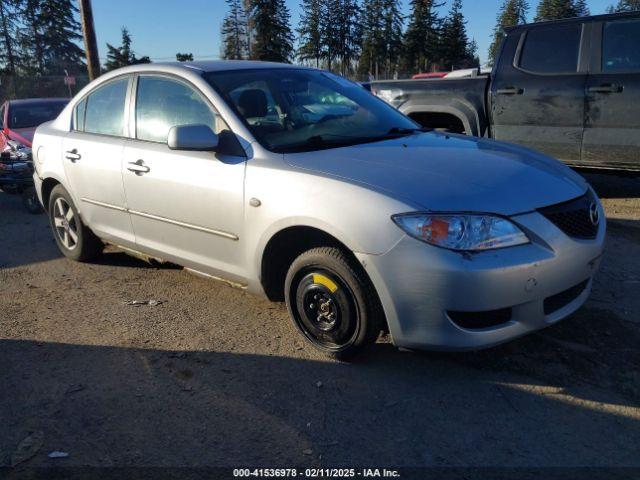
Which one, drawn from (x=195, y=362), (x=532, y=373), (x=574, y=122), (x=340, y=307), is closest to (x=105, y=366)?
(x=195, y=362)

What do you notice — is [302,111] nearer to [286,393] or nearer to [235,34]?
[286,393]

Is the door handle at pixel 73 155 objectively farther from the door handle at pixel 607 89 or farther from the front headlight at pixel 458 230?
the door handle at pixel 607 89

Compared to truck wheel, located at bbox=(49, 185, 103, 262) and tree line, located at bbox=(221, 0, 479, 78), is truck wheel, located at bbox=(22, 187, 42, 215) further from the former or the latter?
tree line, located at bbox=(221, 0, 479, 78)

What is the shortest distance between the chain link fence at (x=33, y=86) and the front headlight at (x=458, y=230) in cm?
2808

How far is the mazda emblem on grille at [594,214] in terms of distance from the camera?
3.21 meters

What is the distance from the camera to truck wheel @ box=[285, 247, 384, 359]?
300cm

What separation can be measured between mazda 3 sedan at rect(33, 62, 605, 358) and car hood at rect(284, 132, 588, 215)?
0.01 m

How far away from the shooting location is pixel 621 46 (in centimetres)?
607

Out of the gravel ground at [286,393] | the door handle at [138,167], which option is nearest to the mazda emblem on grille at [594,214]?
the gravel ground at [286,393]

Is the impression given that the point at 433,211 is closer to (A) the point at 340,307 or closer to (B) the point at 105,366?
(A) the point at 340,307

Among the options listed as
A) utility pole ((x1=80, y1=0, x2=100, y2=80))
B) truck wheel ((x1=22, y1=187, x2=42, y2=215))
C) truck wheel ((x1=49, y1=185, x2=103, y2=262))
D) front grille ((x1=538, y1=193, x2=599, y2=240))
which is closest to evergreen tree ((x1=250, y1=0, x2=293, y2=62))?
utility pole ((x1=80, y1=0, x2=100, y2=80))

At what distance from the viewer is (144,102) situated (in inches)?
169

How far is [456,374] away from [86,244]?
3672 mm

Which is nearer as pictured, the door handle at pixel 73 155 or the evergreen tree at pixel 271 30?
the door handle at pixel 73 155
